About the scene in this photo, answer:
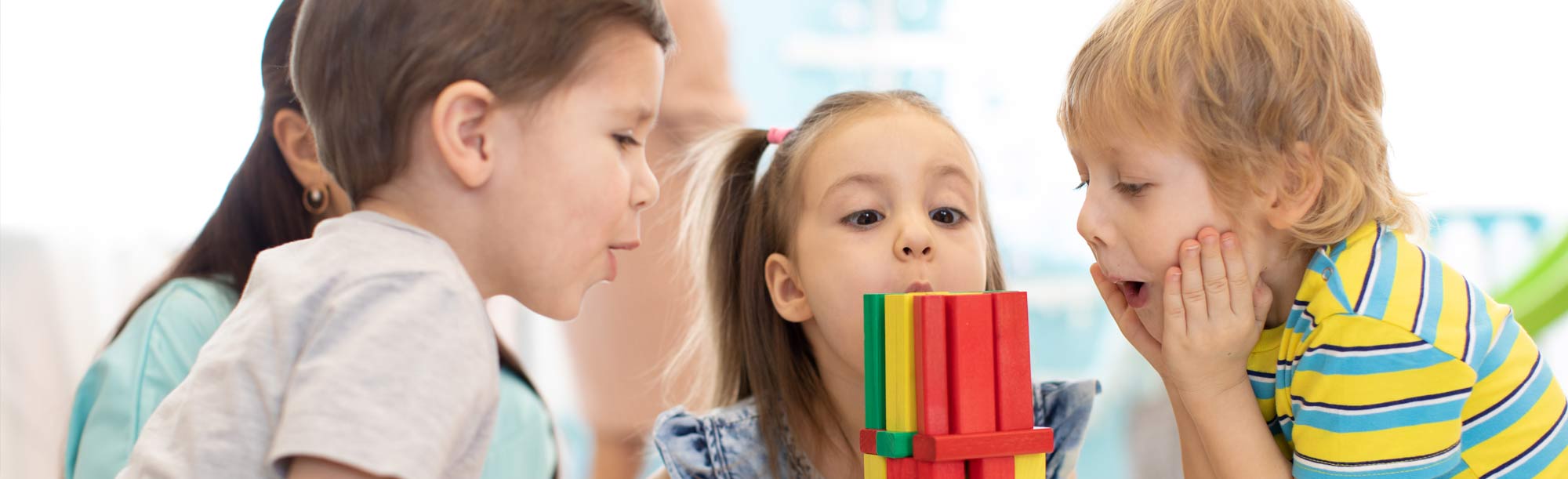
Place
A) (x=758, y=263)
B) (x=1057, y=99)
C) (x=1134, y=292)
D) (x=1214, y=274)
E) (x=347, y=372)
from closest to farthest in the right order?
1. (x=347, y=372)
2. (x=1214, y=274)
3. (x=1134, y=292)
4. (x=758, y=263)
5. (x=1057, y=99)

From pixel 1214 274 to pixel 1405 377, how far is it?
16 cm

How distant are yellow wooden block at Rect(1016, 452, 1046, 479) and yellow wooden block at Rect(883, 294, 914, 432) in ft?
0.13

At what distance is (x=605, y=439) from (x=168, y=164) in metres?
0.92

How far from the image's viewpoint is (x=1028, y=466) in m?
0.86

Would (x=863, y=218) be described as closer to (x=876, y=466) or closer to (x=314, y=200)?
(x=876, y=466)

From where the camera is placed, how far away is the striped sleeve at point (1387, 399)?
0.89m

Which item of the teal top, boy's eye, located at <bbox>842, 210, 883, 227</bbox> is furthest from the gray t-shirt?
boy's eye, located at <bbox>842, 210, 883, 227</bbox>

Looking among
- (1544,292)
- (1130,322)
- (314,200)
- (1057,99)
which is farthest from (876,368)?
(1057,99)

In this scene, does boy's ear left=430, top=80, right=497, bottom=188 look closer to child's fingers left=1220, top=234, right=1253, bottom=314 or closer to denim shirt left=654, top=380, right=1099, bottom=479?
denim shirt left=654, top=380, right=1099, bottom=479

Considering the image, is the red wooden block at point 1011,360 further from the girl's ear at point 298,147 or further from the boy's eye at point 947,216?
the girl's ear at point 298,147

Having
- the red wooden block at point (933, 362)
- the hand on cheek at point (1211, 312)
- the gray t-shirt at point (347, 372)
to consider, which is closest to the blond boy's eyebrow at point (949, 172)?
the hand on cheek at point (1211, 312)

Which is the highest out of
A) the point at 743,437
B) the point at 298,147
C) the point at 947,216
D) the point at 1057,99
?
the point at 1057,99

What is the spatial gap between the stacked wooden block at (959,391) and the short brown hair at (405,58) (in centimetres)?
31

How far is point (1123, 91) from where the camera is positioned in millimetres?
1003
